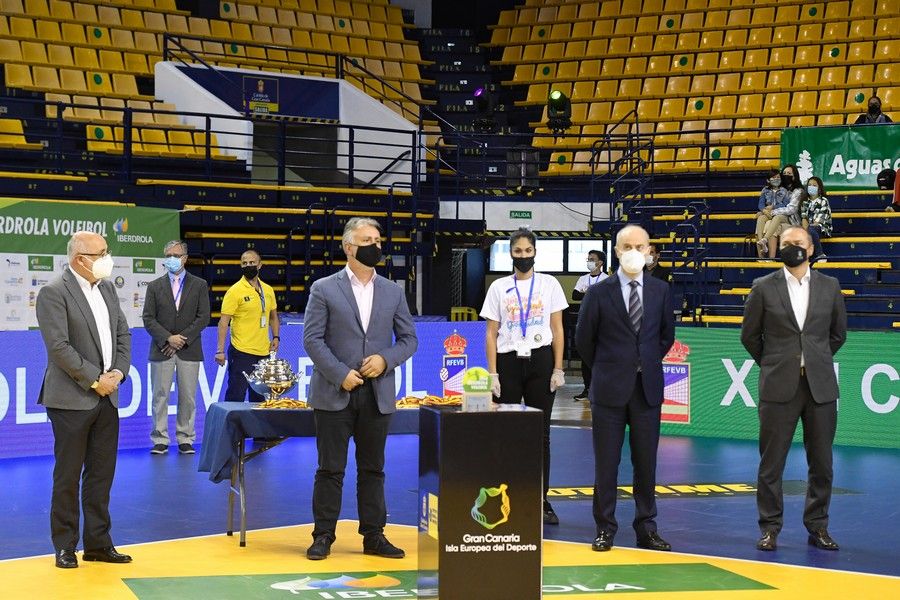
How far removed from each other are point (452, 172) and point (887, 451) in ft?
34.9

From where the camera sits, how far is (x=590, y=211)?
19.7 metres

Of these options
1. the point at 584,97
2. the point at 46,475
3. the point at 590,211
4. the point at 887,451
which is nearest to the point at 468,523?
the point at 46,475

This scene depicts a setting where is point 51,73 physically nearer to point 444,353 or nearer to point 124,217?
point 124,217

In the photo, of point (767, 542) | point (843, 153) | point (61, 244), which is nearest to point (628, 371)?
point (767, 542)

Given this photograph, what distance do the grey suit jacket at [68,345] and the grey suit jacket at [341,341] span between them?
1197 mm

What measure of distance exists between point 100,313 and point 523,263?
2.68 m

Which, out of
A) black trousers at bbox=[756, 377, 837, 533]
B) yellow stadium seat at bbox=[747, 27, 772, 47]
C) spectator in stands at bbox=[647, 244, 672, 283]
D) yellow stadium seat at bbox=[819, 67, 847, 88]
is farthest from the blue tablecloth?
yellow stadium seat at bbox=[747, 27, 772, 47]

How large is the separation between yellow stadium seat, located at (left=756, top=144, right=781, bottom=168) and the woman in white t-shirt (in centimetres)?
1225

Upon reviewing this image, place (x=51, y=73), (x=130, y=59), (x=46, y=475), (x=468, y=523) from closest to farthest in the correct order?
1. (x=468, y=523)
2. (x=46, y=475)
3. (x=51, y=73)
4. (x=130, y=59)

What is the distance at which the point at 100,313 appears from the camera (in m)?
7.41

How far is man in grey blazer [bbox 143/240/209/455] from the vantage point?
11.6 m

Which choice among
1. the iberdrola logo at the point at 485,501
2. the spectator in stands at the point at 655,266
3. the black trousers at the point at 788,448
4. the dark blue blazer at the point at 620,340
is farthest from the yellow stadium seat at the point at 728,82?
the iberdrola logo at the point at 485,501

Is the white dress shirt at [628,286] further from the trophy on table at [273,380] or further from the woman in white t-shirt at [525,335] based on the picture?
the trophy on table at [273,380]

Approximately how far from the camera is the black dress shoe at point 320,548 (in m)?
7.43
